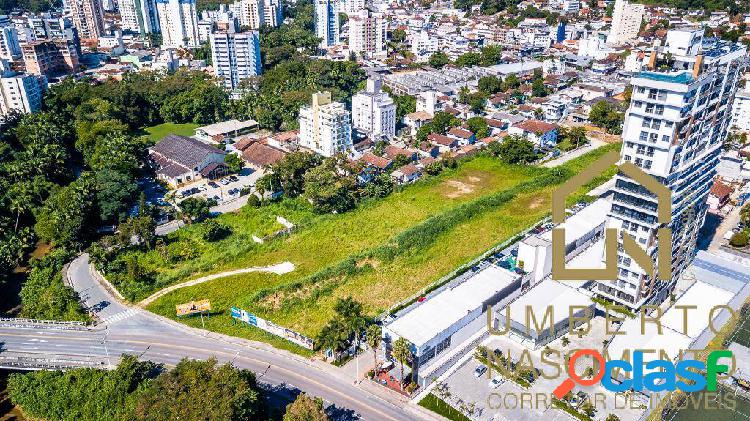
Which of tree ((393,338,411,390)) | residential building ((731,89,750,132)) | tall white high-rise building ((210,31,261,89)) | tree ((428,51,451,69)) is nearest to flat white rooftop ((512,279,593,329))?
tree ((393,338,411,390))

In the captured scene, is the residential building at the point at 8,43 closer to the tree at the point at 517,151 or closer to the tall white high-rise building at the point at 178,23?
the tall white high-rise building at the point at 178,23

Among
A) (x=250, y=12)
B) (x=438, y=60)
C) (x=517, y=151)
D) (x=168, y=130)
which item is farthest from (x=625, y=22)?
(x=168, y=130)

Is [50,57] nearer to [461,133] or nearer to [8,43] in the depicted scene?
[8,43]

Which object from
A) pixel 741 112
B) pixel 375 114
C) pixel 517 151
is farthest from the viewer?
pixel 375 114

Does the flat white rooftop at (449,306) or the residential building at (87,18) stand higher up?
the residential building at (87,18)

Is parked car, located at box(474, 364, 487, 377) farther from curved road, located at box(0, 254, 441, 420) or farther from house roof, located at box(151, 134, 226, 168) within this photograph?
house roof, located at box(151, 134, 226, 168)

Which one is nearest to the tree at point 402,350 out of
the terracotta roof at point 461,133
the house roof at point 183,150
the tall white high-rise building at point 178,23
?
the house roof at point 183,150
